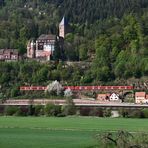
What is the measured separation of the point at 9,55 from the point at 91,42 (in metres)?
21.6

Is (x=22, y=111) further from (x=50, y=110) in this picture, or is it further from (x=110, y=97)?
(x=110, y=97)

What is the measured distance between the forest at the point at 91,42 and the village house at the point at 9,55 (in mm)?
7132

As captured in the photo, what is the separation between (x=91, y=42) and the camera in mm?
147625

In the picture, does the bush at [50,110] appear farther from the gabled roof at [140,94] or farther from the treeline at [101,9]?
the treeline at [101,9]

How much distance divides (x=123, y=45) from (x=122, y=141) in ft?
362

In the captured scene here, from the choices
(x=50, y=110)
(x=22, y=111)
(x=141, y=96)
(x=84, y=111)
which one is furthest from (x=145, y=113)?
(x=141, y=96)

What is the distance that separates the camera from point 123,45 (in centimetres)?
13900

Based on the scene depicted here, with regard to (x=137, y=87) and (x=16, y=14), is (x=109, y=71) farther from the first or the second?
(x=16, y=14)

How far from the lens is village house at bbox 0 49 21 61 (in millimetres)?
139150

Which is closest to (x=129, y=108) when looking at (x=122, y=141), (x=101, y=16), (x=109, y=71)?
(x=109, y=71)

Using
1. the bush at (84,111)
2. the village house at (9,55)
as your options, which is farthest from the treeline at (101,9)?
the bush at (84,111)

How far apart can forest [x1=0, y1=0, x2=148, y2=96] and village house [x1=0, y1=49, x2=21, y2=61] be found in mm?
7132

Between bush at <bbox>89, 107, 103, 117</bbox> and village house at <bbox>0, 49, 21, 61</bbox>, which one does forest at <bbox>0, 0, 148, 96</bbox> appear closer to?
village house at <bbox>0, 49, 21, 61</bbox>

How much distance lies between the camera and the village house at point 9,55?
139 metres
